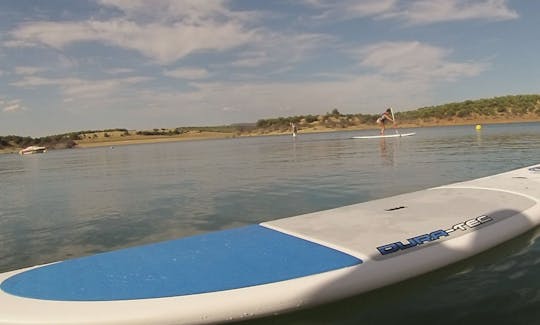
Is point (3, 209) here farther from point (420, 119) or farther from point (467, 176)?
point (420, 119)

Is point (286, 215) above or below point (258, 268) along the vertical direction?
below

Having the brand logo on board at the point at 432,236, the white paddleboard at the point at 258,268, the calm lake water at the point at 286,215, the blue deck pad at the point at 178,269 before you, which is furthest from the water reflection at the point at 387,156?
the blue deck pad at the point at 178,269

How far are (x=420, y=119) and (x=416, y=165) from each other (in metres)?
97.9

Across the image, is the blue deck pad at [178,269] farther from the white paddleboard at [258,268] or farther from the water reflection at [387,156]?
the water reflection at [387,156]

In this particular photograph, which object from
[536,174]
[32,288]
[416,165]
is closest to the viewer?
[32,288]

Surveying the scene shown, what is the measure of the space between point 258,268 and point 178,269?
0.85 m

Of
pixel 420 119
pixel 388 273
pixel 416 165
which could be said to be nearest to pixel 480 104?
pixel 420 119

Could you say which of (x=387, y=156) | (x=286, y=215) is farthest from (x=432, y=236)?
(x=387, y=156)

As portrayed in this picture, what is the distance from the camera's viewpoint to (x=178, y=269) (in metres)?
4.58

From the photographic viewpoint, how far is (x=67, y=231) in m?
9.13

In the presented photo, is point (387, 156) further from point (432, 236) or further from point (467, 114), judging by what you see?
point (467, 114)

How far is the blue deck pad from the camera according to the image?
13.4 ft

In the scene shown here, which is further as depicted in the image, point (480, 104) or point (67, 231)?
point (480, 104)

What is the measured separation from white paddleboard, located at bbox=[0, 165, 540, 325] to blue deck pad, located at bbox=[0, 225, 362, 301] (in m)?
0.01
